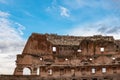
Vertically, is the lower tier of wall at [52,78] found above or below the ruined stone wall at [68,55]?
below

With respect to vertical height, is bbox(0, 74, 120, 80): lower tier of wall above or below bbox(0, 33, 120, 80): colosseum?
below

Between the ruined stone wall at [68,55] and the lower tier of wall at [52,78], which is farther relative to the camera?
the ruined stone wall at [68,55]

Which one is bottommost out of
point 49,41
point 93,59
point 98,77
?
point 98,77

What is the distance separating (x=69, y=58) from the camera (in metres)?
A: 63.9

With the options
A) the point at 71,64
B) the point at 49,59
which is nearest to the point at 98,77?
the point at 71,64

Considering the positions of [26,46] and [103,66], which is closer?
[103,66]

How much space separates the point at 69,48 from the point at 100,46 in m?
6.02

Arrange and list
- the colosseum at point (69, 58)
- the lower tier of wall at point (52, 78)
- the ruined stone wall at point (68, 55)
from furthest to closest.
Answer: the ruined stone wall at point (68, 55) < the colosseum at point (69, 58) < the lower tier of wall at point (52, 78)

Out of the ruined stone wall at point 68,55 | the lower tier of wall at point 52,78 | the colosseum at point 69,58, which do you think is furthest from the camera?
the ruined stone wall at point 68,55

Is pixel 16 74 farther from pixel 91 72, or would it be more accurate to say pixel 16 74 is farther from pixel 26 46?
pixel 91 72

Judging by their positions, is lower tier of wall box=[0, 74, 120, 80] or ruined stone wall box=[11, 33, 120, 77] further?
ruined stone wall box=[11, 33, 120, 77]

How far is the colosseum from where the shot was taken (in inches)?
2363

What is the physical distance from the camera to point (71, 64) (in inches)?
2486

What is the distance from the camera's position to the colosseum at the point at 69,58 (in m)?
60.0
